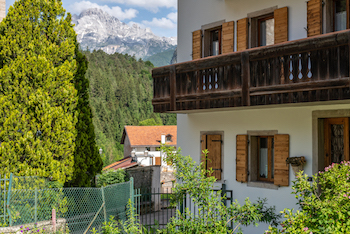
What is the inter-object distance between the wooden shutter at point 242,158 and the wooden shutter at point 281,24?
9.27 ft

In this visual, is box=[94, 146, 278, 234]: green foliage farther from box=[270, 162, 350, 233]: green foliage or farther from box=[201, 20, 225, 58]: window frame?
box=[201, 20, 225, 58]: window frame

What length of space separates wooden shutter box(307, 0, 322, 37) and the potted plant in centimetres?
295

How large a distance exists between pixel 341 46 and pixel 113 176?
16263 millimetres

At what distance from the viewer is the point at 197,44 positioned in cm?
1212

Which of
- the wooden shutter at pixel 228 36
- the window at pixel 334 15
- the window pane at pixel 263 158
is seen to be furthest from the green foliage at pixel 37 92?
the window at pixel 334 15

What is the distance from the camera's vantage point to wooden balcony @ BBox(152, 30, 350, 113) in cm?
734

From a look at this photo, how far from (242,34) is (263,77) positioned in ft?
8.63

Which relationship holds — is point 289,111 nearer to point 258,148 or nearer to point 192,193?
point 258,148

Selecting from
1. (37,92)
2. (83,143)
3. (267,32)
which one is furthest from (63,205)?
(267,32)

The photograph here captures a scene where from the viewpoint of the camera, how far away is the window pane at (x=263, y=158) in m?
10.6

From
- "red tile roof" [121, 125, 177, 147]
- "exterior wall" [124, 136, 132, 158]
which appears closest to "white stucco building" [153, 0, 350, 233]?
"red tile roof" [121, 125, 177, 147]

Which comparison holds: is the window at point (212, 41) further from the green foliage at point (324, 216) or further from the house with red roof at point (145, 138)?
the house with red roof at point (145, 138)

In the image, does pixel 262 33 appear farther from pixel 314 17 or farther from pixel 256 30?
pixel 314 17

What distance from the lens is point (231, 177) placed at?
438 inches
